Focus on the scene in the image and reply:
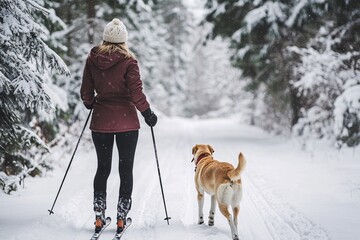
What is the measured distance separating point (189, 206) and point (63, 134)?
538 centimetres

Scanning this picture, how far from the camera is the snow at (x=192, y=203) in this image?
3.93 m

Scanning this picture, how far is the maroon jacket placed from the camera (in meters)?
3.62

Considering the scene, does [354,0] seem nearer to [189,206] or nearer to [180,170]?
[180,170]

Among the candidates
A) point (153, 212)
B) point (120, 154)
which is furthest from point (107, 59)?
point (153, 212)

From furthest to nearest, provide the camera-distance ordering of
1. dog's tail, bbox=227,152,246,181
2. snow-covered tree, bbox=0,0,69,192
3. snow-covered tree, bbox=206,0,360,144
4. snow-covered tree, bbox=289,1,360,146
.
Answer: snow-covered tree, bbox=206,0,360,144 < snow-covered tree, bbox=289,1,360,146 < snow-covered tree, bbox=0,0,69,192 < dog's tail, bbox=227,152,246,181

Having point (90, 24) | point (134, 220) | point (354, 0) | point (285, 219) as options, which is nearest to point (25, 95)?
point (134, 220)

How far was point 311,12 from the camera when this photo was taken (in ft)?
33.3

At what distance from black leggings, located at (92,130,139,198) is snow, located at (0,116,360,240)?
1.81ft

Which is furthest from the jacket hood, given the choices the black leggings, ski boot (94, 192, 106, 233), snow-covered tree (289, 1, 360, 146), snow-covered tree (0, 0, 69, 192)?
snow-covered tree (289, 1, 360, 146)

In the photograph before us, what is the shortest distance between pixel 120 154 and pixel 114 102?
57 centimetres

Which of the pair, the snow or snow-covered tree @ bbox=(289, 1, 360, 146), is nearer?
the snow

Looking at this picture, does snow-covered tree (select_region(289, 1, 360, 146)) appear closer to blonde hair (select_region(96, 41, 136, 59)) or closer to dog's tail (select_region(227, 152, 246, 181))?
dog's tail (select_region(227, 152, 246, 181))

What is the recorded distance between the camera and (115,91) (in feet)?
12.0

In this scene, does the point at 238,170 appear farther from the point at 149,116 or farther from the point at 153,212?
the point at 153,212
